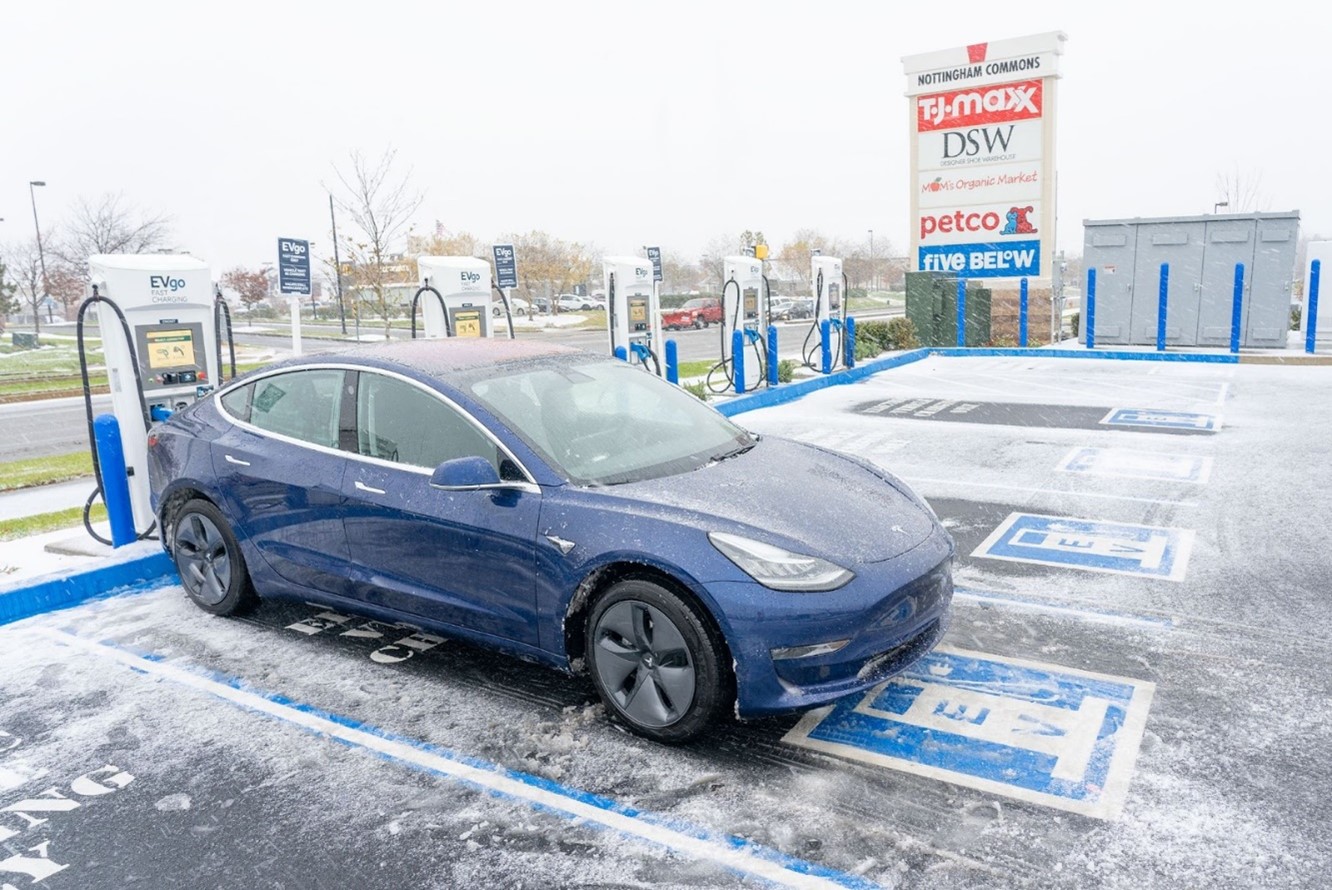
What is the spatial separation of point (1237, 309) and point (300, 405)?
17.9 meters

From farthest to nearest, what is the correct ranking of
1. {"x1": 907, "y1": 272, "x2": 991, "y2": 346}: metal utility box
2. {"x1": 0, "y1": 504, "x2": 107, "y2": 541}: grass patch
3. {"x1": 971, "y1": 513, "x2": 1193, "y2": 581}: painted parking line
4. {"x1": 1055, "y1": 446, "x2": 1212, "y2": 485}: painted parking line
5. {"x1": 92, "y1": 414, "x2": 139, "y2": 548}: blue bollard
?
{"x1": 907, "y1": 272, "x2": 991, "y2": 346}: metal utility box, {"x1": 1055, "y1": 446, "x2": 1212, "y2": 485}: painted parking line, {"x1": 0, "y1": 504, "x2": 107, "y2": 541}: grass patch, {"x1": 92, "y1": 414, "x2": 139, "y2": 548}: blue bollard, {"x1": 971, "y1": 513, "x2": 1193, "y2": 581}: painted parking line

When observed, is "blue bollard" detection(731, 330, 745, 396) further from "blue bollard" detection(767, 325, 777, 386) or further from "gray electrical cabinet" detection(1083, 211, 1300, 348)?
"gray electrical cabinet" detection(1083, 211, 1300, 348)

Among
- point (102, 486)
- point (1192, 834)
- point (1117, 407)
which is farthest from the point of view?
point (1117, 407)

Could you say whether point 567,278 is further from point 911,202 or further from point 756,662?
point 756,662

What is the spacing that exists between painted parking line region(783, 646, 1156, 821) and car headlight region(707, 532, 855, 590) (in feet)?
2.22

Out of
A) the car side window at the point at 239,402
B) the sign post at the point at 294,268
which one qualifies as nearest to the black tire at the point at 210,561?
the car side window at the point at 239,402

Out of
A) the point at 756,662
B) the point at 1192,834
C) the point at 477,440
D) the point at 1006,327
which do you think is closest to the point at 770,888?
the point at 756,662

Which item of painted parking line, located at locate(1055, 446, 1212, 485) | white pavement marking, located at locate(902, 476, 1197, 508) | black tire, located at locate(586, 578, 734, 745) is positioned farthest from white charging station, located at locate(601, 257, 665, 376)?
black tire, located at locate(586, 578, 734, 745)

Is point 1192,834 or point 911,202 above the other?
point 911,202

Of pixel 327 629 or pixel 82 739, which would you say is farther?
pixel 327 629

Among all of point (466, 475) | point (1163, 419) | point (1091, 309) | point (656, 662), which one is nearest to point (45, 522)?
point (466, 475)

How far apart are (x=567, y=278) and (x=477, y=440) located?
58601mm

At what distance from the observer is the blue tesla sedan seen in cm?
355

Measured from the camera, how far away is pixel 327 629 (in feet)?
16.7
